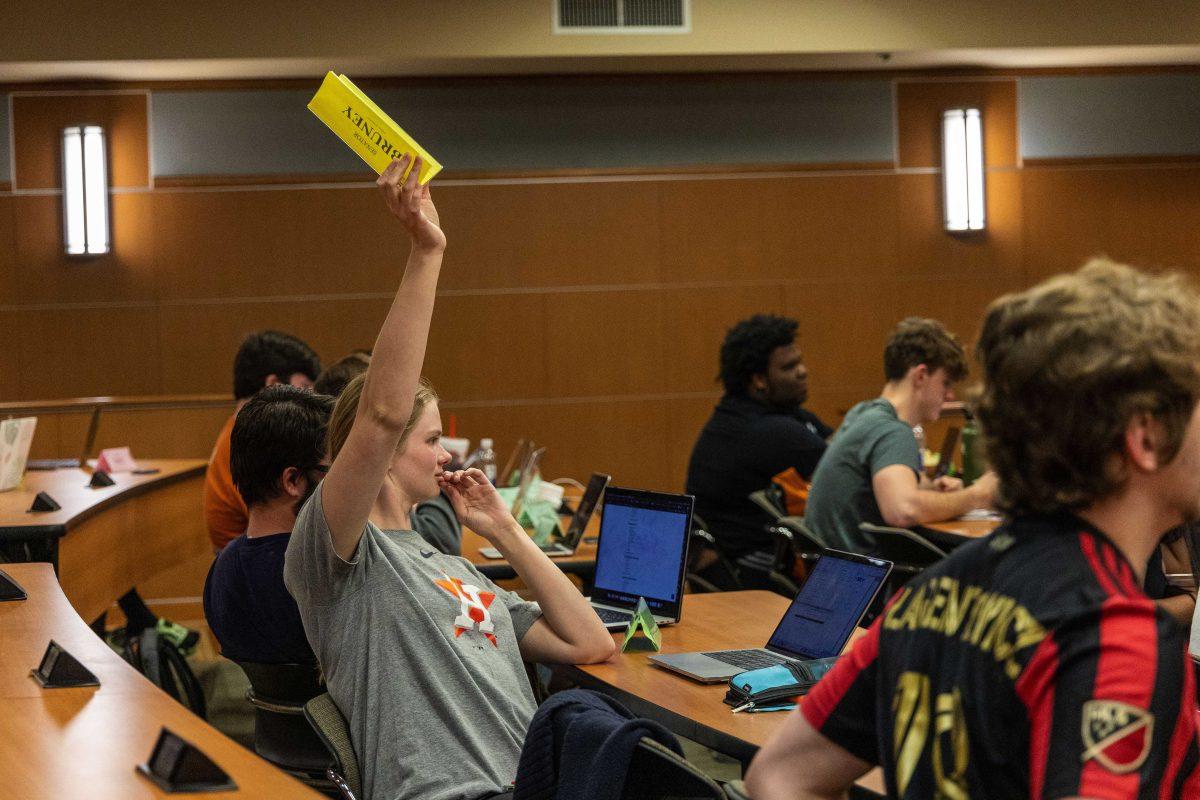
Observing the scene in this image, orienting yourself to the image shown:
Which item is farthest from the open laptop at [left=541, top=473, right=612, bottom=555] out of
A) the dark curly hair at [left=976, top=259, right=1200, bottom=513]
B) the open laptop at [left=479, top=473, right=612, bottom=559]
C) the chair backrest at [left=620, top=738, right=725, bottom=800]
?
the dark curly hair at [left=976, top=259, right=1200, bottom=513]

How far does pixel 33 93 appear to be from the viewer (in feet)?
24.0

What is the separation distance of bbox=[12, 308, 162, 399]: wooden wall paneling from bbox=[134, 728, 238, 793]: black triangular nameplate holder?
21.4 feet

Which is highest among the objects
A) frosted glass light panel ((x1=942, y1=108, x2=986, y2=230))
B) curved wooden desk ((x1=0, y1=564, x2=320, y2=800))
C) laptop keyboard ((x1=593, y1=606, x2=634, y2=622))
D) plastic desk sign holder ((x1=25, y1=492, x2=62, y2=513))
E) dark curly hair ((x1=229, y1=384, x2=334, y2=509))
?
frosted glass light panel ((x1=942, y1=108, x2=986, y2=230))

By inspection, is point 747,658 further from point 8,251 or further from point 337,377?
point 8,251

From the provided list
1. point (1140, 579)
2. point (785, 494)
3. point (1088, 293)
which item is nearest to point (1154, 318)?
point (1088, 293)

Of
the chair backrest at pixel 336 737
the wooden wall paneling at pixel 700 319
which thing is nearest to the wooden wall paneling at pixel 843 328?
the wooden wall paneling at pixel 700 319

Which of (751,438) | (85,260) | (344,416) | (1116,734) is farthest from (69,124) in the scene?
(1116,734)

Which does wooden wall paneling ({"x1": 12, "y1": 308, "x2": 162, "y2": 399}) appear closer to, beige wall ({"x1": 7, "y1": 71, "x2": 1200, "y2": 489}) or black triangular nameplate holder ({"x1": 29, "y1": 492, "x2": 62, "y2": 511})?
beige wall ({"x1": 7, "y1": 71, "x2": 1200, "y2": 489})

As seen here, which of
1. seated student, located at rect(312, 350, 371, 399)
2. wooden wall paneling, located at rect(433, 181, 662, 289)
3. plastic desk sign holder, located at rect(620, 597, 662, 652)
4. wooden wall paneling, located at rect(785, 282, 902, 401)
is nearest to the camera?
plastic desk sign holder, located at rect(620, 597, 662, 652)

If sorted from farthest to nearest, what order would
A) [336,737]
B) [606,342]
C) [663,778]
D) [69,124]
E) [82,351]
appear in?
[606,342], [82,351], [69,124], [336,737], [663,778]

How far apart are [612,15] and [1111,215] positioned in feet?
11.0

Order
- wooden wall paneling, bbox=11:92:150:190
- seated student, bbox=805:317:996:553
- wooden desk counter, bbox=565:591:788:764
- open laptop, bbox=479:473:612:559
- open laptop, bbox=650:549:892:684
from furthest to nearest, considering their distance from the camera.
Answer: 1. wooden wall paneling, bbox=11:92:150:190
2. open laptop, bbox=479:473:612:559
3. seated student, bbox=805:317:996:553
4. open laptop, bbox=650:549:892:684
5. wooden desk counter, bbox=565:591:788:764

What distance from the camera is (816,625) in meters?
2.30

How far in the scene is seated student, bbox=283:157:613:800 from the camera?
1.87 m
